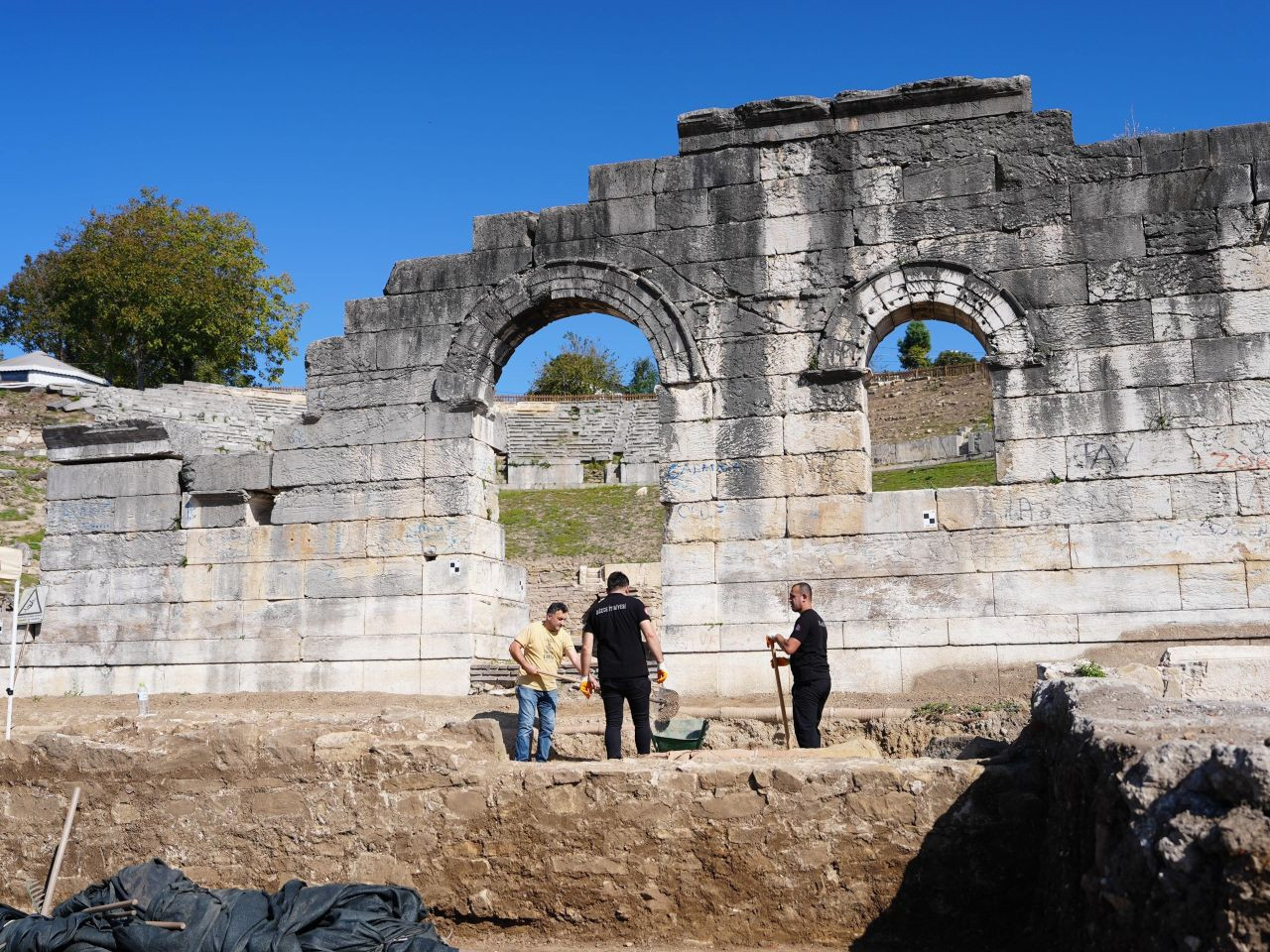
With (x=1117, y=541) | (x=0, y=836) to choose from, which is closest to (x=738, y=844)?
(x=0, y=836)

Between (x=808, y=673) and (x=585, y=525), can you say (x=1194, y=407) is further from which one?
(x=585, y=525)

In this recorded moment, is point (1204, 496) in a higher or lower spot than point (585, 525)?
lower

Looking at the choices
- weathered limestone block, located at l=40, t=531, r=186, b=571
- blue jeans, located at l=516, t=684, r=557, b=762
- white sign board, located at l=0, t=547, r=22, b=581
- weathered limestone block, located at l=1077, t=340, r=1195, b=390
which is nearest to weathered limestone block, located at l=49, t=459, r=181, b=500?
weathered limestone block, located at l=40, t=531, r=186, b=571

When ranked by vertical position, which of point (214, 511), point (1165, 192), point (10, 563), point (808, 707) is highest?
point (1165, 192)

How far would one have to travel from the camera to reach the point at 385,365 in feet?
41.2

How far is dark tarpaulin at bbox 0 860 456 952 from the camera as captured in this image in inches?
208

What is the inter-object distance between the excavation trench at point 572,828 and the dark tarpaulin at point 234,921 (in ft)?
1.53

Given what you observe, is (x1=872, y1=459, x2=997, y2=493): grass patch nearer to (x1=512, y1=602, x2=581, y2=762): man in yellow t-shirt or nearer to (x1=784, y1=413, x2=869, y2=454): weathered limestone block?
(x1=784, y1=413, x2=869, y2=454): weathered limestone block

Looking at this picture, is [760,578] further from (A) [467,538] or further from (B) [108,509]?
(B) [108,509]

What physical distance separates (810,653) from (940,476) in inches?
696

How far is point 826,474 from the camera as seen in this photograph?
1117cm

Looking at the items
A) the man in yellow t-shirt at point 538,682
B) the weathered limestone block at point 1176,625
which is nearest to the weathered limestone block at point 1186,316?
the weathered limestone block at point 1176,625

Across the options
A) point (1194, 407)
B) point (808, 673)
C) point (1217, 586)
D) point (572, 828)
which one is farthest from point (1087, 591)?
point (572, 828)

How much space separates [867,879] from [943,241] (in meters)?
7.21
